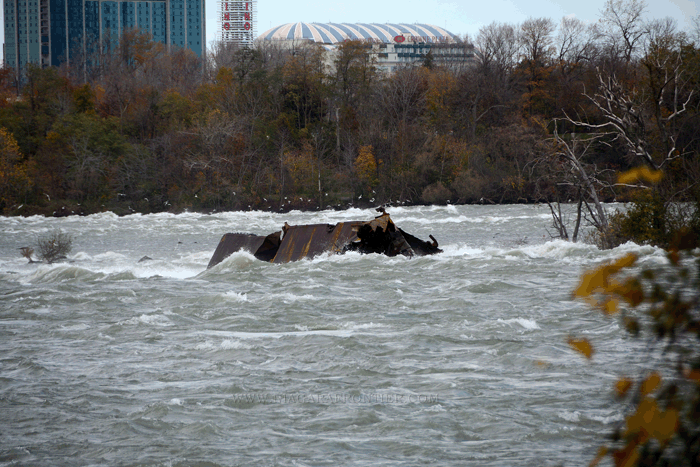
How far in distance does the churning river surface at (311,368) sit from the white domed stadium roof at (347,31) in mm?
138152

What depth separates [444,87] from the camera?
64.2 metres

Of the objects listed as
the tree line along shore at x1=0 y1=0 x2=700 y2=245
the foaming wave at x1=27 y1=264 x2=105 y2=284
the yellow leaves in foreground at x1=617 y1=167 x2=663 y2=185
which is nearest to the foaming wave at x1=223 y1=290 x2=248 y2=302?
the foaming wave at x1=27 y1=264 x2=105 y2=284

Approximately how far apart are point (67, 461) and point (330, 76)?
6256 cm

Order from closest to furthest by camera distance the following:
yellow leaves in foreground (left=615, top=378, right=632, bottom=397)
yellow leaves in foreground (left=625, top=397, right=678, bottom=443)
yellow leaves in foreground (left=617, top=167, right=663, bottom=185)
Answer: yellow leaves in foreground (left=625, top=397, right=678, bottom=443) → yellow leaves in foreground (left=615, top=378, right=632, bottom=397) → yellow leaves in foreground (left=617, top=167, right=663, bottom=185)

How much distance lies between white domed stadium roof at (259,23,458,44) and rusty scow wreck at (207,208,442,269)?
13351 centimetres

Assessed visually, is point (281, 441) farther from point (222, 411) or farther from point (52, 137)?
point (52, 137)

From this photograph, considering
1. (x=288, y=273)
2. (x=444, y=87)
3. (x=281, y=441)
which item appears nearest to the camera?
(x=281, y=441)

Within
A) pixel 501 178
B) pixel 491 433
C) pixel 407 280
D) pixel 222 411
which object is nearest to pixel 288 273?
pixel 407 280

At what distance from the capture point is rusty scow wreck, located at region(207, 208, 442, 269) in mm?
15328

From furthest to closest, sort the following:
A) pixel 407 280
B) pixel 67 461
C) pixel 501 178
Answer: pixel 501 178 → pixel 407 280 → pixel 67 461

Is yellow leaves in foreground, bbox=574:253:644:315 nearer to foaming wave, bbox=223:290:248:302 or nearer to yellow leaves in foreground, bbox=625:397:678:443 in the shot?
yellow leaves in foreground, bbox=625:397:678:443

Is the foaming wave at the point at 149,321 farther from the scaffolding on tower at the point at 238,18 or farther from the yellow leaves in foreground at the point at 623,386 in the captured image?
the scaffolding on tower at the point at 238,18

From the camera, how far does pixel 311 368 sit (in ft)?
22.3

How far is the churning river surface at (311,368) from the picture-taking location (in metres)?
4.79
